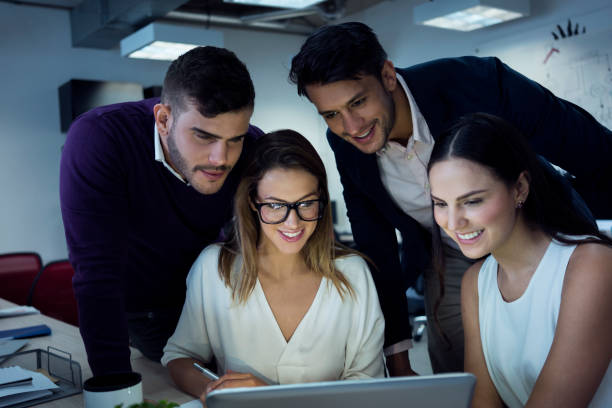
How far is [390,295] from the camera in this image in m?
1.89

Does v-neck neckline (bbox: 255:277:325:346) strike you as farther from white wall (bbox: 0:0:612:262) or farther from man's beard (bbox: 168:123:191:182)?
white wall (bbox: 0:0:612:262)

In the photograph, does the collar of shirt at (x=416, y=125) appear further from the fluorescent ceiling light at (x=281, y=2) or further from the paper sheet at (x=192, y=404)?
the fluorescent ceiling light at (x=281, y=2)

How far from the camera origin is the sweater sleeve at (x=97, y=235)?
1361 millimetres

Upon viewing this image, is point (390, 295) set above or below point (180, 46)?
below

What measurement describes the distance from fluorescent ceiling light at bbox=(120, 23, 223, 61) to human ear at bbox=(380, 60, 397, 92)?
306 cm

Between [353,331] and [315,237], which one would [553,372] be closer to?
[353,331]

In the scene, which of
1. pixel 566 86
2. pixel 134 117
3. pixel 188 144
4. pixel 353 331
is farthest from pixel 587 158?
pixel 566 86

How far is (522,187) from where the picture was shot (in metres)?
1.42

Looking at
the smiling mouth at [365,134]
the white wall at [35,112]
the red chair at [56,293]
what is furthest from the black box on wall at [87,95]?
the smiling mouth at [365,134]

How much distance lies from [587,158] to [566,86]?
331cm

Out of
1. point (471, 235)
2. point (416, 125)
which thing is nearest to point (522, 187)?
point (471, 235)

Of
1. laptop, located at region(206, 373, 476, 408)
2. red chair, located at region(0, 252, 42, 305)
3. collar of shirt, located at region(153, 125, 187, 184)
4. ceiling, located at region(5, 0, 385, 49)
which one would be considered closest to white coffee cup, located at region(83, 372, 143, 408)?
laptop, located at region(206, 373, 476, 408)

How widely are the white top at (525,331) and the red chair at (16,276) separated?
2868 mm

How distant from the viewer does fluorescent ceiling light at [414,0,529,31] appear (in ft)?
13.9
